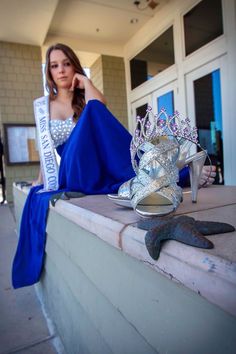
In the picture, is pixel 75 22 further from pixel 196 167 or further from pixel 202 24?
pixel 196 167

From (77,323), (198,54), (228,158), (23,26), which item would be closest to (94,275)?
(77,323)

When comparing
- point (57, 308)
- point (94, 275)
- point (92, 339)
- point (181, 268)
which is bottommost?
point (57, 308)

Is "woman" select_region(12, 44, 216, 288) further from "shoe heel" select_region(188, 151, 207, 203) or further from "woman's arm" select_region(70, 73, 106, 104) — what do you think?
"shoe heel" select_region(188, 151, 207, 203)

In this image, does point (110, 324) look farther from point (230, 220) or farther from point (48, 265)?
point (48, 265)

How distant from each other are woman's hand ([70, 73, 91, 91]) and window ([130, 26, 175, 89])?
340 cm

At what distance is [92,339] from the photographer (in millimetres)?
854

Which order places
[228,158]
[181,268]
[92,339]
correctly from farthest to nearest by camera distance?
[228,158] < [92,339] < [181,268]

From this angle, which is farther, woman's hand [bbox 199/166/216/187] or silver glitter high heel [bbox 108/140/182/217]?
woman's hand [bbox 199/166/216/187]

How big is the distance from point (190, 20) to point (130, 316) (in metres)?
4.27

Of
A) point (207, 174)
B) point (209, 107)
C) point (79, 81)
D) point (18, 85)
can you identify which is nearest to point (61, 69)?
point (79, 81)

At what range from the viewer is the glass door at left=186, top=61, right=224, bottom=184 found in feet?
11.8

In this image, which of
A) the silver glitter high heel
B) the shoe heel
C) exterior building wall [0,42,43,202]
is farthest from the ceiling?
the silver glitter high heel

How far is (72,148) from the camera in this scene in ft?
3.52

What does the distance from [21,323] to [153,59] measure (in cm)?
457
